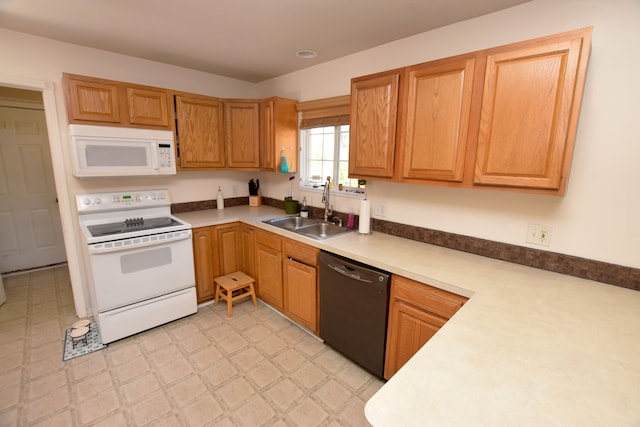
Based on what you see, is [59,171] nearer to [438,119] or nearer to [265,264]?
[265,264]

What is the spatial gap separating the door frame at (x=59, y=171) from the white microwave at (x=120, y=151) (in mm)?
197

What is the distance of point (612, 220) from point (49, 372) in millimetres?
3679

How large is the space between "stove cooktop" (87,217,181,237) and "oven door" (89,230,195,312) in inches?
5.8

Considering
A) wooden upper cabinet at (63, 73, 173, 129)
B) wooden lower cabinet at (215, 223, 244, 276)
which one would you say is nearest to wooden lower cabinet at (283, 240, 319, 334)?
wooden lower cabinet at (215, 223, 244, 276)

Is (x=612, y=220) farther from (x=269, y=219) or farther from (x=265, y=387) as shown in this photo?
(x=269, y=219)

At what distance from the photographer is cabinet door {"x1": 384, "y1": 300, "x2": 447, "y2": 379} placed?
166 centimetres

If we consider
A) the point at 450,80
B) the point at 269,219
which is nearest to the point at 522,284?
the point at 450,80

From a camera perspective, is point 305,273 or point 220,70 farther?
point 220,70

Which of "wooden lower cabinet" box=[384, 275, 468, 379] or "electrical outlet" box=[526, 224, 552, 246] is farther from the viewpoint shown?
"electrical outlet" box=[526, 224, 552, 246]

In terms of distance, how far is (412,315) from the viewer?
1723mm

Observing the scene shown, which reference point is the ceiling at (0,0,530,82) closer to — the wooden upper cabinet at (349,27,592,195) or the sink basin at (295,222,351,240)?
the wooden upper cabinet at (349,27,592,195)

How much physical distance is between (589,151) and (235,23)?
7.63ft

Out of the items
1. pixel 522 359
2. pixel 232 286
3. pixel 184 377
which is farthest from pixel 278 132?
pixel 522 359

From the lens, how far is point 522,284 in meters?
1.53
